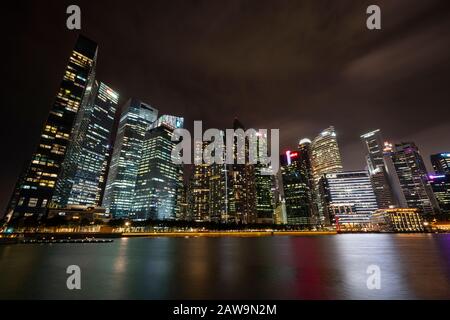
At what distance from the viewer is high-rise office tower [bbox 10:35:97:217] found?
525ft

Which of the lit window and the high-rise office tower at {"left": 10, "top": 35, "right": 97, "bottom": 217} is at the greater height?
→ the high-rise office tower at {"left": 10, "top": 35, "right": 97, "bottom": 217}

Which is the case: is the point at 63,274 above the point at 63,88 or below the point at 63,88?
below

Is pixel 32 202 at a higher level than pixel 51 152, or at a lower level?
lower

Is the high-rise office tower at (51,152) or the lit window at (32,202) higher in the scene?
the high-rise office tower at (51,152)

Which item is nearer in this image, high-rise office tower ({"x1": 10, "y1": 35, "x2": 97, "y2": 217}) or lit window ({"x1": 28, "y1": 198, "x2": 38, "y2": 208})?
lit window ({"x1": 28, "y1": 198, "x2": 38, "y2": 208})

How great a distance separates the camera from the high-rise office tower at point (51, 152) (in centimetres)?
16012

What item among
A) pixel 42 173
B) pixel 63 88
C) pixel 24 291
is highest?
pixel 63 88

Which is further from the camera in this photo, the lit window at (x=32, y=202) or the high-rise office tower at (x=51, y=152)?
the high-rise office tower at (x=51, y=152)

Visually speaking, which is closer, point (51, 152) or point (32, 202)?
point (32, 202)

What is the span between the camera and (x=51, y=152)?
566 feet
